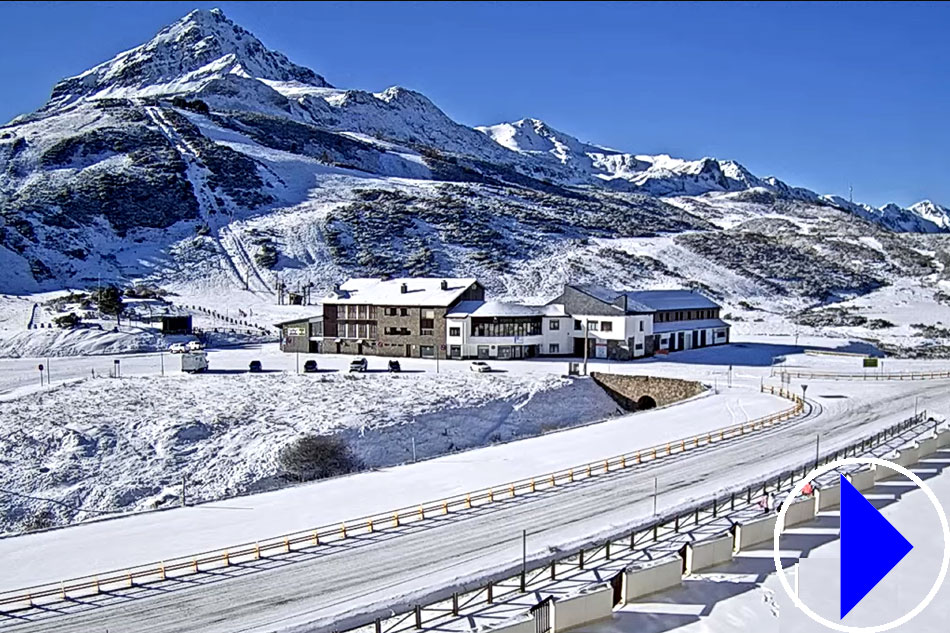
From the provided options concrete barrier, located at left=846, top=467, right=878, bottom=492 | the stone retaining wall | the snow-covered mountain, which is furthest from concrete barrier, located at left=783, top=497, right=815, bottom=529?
the snow-covered mountain

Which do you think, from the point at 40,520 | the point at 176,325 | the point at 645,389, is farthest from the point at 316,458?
the point at 176,325

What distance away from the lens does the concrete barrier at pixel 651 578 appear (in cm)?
2070

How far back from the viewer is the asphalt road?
2106cm

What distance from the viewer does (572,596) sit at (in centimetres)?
1920

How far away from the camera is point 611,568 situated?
22859 millimetres

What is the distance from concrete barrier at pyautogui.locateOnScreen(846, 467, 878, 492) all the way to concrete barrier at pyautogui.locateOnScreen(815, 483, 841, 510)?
1956mm

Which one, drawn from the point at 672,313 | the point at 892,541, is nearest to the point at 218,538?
the point at 892,541

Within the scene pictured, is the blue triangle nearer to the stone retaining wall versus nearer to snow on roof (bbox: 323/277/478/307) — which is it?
the stone retaining wall

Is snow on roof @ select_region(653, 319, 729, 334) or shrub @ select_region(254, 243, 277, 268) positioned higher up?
shrub @ select_region(254, 243, 277, 268)

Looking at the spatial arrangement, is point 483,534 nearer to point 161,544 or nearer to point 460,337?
point 161,544

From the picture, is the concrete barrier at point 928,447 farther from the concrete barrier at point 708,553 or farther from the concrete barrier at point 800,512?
the concrete barrier at point 708,553

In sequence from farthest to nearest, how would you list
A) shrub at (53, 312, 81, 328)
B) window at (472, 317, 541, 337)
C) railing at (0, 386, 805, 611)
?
shrub at (53, 312, 81, 328)
window at (472, 317, 541, 337)
railing at (0, 386, 805, 611)

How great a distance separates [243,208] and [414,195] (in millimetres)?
33456

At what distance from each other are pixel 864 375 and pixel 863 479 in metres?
33.0
